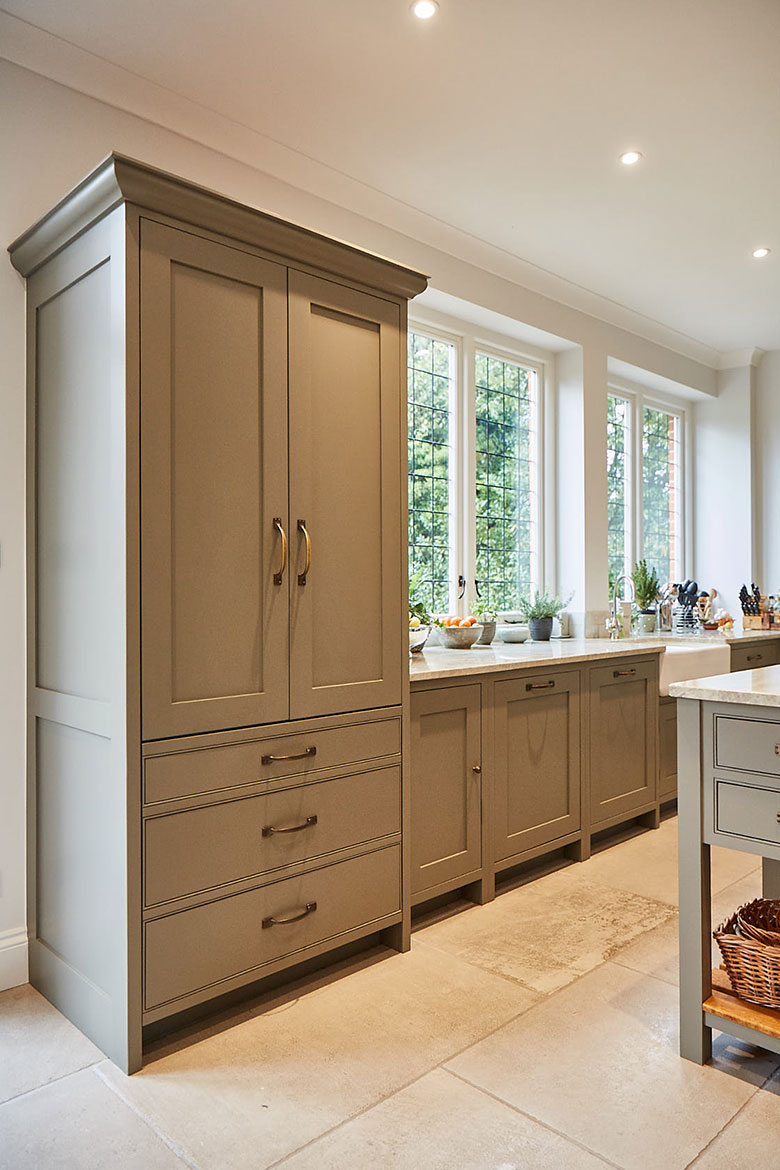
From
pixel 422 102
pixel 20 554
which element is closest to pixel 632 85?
pixel 422 102

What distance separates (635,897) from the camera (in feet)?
10.1

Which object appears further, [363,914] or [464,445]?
[464,445]

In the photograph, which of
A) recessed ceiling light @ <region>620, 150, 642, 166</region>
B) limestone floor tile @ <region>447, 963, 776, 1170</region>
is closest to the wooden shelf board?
limestone floor tile @ <region>447, 963, 776, 1170</region>

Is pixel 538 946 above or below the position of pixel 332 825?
below

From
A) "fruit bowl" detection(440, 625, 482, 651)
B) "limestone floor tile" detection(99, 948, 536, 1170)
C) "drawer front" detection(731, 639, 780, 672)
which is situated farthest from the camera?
"drawer front" detection(731, 639, 780, 672)

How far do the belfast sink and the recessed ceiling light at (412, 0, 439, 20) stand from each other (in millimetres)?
2813

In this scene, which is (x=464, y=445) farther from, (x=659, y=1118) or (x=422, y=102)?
(x=659, y=1118)

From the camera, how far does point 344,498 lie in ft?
8.05

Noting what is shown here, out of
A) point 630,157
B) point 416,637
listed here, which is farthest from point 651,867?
point 630,157

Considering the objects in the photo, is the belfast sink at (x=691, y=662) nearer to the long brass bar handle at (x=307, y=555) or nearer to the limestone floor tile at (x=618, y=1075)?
the limestone floor tile at (x=618, y=1075)

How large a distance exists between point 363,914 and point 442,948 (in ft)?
1.09

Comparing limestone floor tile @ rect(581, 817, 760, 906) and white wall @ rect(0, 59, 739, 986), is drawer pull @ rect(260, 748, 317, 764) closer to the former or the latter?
white wall @ rect(0, 59, 739, 986)

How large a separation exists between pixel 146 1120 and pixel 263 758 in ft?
2.72

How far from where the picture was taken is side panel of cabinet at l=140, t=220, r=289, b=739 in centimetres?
200
